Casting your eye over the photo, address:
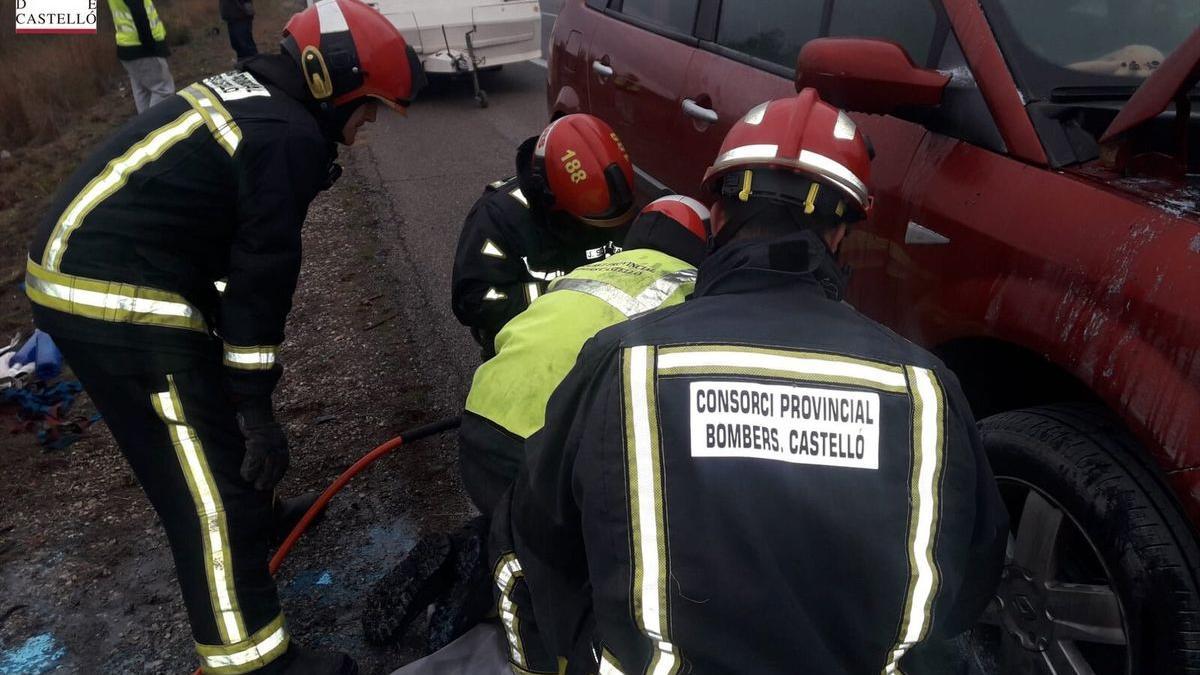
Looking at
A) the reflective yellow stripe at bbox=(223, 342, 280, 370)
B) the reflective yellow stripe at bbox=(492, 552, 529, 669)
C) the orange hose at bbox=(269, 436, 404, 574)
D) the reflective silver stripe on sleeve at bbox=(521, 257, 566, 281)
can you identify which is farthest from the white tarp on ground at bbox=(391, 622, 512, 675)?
the reflective silver stripe on sleeve at bbox=(521, 257, 566, 281)

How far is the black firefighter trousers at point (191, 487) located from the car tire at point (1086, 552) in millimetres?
1818

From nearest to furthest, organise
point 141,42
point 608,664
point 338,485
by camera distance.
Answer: point 608,664 < point 338,485 < point 141,42

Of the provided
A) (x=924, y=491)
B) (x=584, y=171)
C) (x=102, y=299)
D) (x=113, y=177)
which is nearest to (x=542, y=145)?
(x=584, y=171)

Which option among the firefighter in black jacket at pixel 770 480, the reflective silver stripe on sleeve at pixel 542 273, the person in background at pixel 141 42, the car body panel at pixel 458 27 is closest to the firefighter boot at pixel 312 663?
the firefighter in black jacket at pixel 770 480

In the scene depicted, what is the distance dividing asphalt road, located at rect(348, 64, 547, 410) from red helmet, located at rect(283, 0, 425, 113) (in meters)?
1.57

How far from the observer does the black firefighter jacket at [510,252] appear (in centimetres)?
316

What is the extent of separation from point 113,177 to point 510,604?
1.44m

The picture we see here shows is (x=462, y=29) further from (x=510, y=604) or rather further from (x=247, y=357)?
(x=510, y=604)

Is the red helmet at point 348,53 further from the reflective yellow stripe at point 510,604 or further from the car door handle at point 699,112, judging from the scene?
the reflective yellow stripe at point 510,604

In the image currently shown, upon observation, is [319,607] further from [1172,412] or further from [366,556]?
[1172,412]

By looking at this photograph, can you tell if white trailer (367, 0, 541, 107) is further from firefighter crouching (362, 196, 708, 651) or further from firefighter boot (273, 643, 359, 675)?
firefighter boot (273, 643, 359, 675)

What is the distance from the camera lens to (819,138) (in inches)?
66.9

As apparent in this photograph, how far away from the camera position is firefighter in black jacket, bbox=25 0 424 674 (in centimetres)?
232

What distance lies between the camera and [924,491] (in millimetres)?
1307
